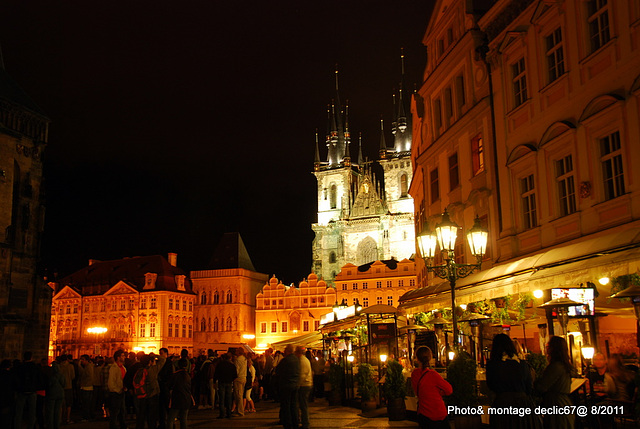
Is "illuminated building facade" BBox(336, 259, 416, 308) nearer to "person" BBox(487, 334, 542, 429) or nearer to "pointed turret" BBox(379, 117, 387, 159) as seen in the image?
"pointed turret" BBox(379, 117, 387, 159)

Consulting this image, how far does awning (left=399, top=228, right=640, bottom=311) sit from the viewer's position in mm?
10148

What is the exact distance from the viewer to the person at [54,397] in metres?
13.0

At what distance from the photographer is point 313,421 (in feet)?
46.8

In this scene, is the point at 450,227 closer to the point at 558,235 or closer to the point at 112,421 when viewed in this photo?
the point at 558,235

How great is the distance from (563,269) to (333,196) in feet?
265

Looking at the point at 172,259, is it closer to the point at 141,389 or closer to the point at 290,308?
the point at 290,308

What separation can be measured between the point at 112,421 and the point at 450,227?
767 centimetres

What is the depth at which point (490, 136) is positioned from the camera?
57.5 feet

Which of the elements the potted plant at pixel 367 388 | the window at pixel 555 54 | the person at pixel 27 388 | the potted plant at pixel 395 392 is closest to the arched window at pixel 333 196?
the potted plant at pixel 367 388

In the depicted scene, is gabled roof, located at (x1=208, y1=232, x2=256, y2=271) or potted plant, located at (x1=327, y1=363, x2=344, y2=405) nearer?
potted plant, located at (x1=327, y1=363, x2=344, y2=405)

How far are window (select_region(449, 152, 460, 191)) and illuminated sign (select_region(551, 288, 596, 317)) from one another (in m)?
9.15

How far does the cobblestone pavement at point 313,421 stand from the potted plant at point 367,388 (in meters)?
0.24

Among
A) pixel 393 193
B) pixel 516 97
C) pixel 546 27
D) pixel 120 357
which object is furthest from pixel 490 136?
pixel 393 193

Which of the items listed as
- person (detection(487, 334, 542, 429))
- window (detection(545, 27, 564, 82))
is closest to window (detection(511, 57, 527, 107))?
window (detection(545, 27, 564, 82))
